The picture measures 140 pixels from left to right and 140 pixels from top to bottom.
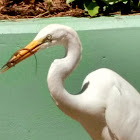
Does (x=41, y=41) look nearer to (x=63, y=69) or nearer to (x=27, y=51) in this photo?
(x=27, y=51)

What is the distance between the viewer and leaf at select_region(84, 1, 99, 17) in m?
4.05

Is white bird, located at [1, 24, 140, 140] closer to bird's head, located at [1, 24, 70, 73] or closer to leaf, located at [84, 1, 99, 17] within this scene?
bird's head, located at [1, 24, 70, 73]

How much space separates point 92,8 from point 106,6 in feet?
0.52

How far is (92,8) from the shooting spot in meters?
4.09

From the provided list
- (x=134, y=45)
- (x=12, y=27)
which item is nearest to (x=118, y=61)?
(x=134, y=45)

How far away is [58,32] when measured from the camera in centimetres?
305

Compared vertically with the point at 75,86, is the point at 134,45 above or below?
above

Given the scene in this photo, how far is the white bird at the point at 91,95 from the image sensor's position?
3.05 m

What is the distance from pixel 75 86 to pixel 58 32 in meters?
0.92

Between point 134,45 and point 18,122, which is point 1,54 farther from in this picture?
point 134,45

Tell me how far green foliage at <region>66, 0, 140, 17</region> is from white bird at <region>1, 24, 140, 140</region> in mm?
885

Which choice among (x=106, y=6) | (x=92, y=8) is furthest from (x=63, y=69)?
(x=106, y=6)

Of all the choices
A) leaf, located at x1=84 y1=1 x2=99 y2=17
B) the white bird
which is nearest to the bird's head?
the white bird

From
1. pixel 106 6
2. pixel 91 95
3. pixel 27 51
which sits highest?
pixel 27 51
